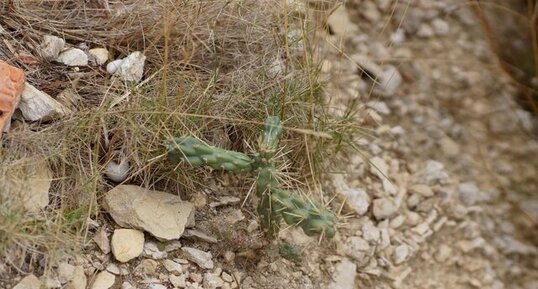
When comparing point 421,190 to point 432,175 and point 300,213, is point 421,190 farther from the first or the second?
point 300,213

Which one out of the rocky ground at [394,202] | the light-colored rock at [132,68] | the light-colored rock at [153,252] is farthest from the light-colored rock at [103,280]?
the light-colored rock at [132,68]

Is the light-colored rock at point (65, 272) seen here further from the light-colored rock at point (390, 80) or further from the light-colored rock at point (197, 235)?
the light-colored rock at point (390, 80)

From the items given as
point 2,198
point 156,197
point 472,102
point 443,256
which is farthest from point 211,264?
point 472,102

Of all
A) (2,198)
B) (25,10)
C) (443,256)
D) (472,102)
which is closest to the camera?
(2,198)

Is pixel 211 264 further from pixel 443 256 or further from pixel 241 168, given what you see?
pixel 443 256

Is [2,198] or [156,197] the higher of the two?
[2,198]

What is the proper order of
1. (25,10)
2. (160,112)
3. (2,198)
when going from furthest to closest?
(25,10)
(160,112)
(2,198)

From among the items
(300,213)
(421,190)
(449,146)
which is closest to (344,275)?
(300,213)

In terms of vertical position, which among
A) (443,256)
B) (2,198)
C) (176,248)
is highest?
(2,198)

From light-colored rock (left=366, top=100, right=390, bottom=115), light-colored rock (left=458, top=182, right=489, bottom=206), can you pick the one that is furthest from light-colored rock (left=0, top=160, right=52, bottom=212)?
light-colored rock (left=458, top=182, right=489, bottom=206)
